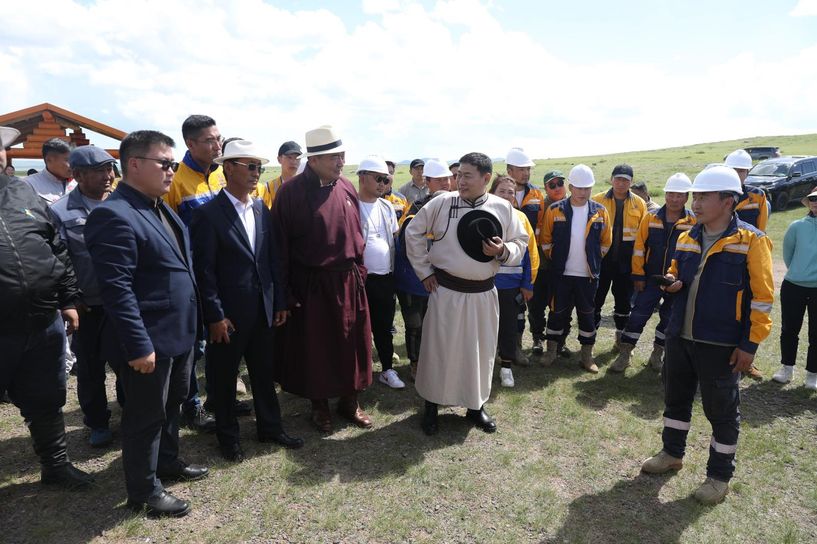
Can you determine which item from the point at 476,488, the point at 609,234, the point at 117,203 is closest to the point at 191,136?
the point at 117,203

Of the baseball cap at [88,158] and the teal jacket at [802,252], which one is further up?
the baseball cap at [88,158]

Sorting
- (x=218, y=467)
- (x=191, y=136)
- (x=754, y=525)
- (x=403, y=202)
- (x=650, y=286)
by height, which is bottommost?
(x=754, y=525)

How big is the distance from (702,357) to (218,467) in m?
3.57

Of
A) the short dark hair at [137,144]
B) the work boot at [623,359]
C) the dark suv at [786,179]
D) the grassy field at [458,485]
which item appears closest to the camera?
the short dark hair at [137,144]

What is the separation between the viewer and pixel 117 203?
2.75 metres

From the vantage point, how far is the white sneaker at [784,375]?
17.9 feet

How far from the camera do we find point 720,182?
3330 mm

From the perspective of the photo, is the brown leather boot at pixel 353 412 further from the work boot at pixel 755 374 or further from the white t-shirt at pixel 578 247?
the work boot at pixel 755 374

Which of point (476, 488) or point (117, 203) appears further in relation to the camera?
point (476, 488)

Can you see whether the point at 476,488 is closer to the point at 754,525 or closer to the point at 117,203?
the point at 754,525

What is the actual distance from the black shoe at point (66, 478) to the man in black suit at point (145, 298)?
0.51m

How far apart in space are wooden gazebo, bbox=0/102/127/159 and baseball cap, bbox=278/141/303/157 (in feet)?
14.1

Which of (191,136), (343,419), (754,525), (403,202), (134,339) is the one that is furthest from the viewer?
(403,202)

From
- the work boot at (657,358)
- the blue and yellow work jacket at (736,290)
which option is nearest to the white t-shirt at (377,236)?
the blue and yellow work jacket at (736,290)
